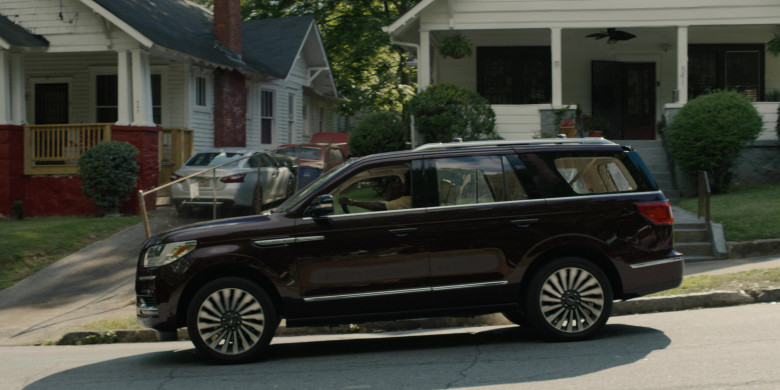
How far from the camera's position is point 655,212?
24.4 ft

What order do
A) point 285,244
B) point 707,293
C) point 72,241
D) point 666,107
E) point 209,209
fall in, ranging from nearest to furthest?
point 285,244, point 707,293, point 209,209, point 72,241, point 666,107

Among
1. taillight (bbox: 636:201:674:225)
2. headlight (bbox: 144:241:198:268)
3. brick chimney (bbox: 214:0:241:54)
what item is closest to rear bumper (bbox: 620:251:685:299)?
taillight (bbox: 636:201:674:225)

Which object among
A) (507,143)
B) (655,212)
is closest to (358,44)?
(507,143)

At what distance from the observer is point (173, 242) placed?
7.04 metres

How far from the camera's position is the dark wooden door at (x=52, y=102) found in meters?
23.5

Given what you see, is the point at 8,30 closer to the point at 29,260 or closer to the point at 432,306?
the point at 29,260

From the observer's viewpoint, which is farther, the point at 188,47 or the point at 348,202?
the point at 188,47

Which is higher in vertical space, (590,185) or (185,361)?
(590,185)

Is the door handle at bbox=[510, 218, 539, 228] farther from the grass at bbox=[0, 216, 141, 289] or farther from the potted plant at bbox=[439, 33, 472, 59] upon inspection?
the potted plant at bbox=[439, 33, 472, 59]

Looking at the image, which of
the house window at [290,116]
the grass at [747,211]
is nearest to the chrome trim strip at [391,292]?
the grass at [747,211]

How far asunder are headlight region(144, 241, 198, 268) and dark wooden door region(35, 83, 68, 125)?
18183mm

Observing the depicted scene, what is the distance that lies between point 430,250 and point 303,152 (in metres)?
15.8

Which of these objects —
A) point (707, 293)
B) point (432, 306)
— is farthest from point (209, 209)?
point (707, 293)

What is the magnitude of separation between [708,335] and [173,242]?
4.88 m
